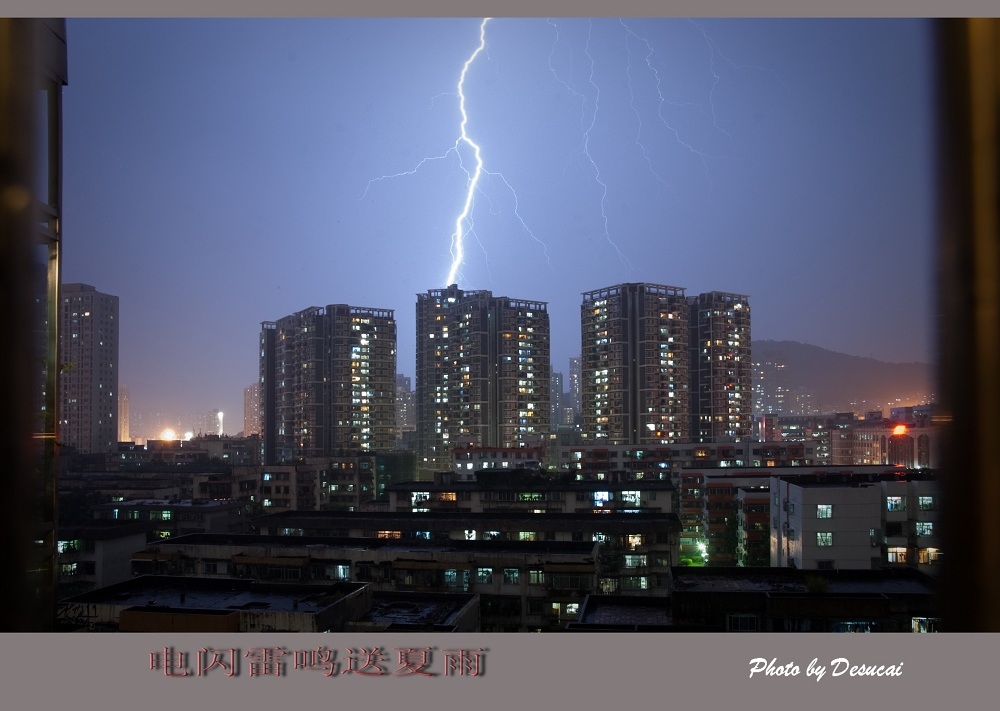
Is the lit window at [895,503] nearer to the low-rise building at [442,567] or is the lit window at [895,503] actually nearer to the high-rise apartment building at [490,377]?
the low-rise building at [442,567]

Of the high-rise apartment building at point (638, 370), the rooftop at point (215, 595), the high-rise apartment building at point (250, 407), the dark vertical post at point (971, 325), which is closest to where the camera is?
the dark vertical post at point (971, 325)

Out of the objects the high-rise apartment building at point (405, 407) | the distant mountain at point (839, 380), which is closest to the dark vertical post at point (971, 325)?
the high-rise apartment building at point (405, 407)

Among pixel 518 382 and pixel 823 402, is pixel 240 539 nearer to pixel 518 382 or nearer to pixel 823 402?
pixel 518 382

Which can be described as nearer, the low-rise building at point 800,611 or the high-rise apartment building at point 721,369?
the low-rise building at point 800,611

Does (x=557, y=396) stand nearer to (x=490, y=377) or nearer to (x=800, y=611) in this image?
(x=490, y=377)

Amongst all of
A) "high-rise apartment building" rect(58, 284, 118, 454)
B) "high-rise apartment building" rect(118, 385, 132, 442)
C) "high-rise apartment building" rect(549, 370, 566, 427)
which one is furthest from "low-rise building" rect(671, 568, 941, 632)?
"high-rise apartment building" rect(549, 370, 566, 427)

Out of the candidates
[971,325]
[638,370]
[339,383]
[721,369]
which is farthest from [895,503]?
[339,383]
